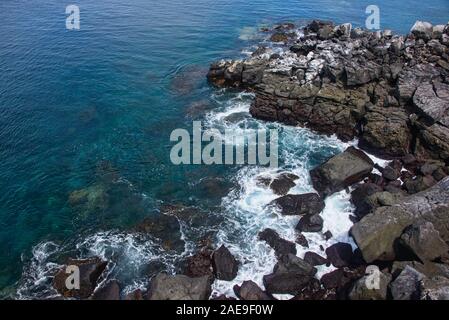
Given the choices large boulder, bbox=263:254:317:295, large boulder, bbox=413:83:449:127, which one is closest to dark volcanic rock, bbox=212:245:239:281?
large boulder, bbox=263:254:317:295

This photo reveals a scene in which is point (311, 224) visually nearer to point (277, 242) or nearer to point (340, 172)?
point (277, 242)

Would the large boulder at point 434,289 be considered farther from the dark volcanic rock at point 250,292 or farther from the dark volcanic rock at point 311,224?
the dark volcanic rock at point 250,292

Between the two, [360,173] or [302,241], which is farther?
[360,173]

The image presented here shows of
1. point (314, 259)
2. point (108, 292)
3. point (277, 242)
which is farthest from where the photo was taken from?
point (277, 242)

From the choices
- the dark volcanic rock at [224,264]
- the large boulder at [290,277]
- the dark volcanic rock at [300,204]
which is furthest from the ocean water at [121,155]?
the large boulder at [290,277]

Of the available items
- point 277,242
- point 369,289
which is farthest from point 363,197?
point 369,289
